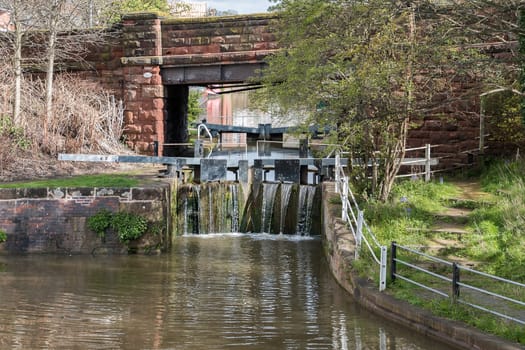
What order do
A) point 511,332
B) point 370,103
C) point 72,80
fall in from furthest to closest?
point 72,80
point 370,103
point 511,332

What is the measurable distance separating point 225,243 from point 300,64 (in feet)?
17.0

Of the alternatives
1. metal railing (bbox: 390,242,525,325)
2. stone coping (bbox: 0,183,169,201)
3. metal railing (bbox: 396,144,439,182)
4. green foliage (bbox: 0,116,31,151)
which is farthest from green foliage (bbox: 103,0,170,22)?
metal railing (bbox: 390,242,525,325)

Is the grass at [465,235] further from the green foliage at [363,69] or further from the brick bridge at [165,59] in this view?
the brick bridge at [165,59]

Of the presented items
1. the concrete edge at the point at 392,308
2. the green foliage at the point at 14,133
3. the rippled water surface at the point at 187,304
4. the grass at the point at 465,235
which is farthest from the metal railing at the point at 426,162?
the green foliage at the point at 14,133

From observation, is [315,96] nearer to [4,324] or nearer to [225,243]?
[225,243]

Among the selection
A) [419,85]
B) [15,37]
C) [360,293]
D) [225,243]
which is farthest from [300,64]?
[15,37]

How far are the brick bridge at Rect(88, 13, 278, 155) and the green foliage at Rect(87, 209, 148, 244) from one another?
8823 millimetres

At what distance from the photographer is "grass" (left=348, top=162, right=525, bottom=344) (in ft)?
38.9

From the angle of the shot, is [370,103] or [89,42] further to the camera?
[89,42]

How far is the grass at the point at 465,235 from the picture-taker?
11867mm

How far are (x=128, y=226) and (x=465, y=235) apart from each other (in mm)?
7555

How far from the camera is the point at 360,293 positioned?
13828 mm

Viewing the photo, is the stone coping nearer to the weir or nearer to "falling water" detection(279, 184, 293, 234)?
the weir

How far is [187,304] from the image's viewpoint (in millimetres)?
14375
